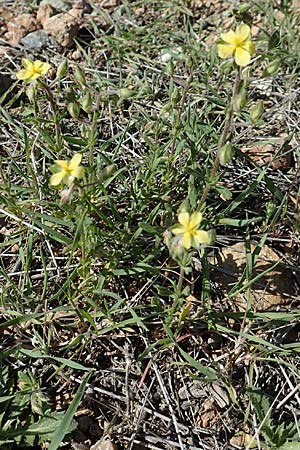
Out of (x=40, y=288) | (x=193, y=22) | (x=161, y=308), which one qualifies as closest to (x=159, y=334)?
(x=161, y=308)

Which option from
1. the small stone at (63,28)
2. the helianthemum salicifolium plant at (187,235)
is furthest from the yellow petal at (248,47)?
the small stone at (63,28)

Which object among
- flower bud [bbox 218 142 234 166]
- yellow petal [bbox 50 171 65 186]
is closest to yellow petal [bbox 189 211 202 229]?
flower bud [bbox 218 142 234 166]

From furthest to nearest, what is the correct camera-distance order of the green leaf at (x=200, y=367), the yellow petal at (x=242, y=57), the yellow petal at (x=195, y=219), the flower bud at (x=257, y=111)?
the green leaf at (x=200, y=367) → the flower bud at (x=257, y=111) → the yellow petal at (x=195, y=219) → the yellow petal at (x=242, y=57)

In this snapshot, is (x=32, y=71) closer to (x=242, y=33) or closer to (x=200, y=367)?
(x=242, y=33)

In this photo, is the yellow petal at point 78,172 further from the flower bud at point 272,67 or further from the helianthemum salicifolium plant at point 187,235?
the flower bud at point 272,67

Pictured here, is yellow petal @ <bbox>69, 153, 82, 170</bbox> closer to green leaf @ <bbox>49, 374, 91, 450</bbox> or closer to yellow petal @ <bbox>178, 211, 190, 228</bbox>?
→ yellow petal @ <bbox>178, 211, 190, 228</bbox>

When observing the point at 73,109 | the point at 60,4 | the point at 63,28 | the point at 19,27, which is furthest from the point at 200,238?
the point at 60,4
